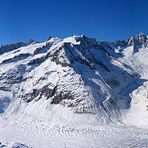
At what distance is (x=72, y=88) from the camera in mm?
98125

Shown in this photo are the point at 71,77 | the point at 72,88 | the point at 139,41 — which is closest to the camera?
the point at 72,88

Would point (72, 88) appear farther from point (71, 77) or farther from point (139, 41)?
point (139, 41)

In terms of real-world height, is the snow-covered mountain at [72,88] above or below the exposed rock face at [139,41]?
below

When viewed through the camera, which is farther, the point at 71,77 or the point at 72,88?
the point at 71,77

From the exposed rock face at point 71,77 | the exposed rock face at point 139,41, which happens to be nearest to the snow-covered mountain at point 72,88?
the exposed rock face at point 71,77

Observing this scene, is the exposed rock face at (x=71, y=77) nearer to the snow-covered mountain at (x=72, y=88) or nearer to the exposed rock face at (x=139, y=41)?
the snow-covered mountain at (x=72, y=88)

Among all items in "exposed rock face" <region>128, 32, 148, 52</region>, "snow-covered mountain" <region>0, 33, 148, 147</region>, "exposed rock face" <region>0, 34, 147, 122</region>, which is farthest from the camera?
"exposed rock face" <region>128, 32, 148, 52</region>

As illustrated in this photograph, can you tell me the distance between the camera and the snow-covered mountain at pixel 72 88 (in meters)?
91.8

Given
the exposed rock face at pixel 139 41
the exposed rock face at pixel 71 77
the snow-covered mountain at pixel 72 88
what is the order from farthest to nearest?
the exposed rock face at pixel 139 41 < the exposed rock face at pixel 71 77 < the snow-covered mountain at pixel 72 88

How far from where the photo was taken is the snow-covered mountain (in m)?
91.8

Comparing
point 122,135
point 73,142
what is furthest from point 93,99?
point 73,142

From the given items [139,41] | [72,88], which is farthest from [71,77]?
[139,41]

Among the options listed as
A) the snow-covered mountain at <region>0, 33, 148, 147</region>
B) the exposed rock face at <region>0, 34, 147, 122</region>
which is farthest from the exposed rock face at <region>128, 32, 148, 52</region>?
the exposed rock face at <region>0, 34, 147, 122</region>

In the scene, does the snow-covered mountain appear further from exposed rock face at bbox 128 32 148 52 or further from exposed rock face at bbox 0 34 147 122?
exposed rock face at bbox 128 32 148 52
